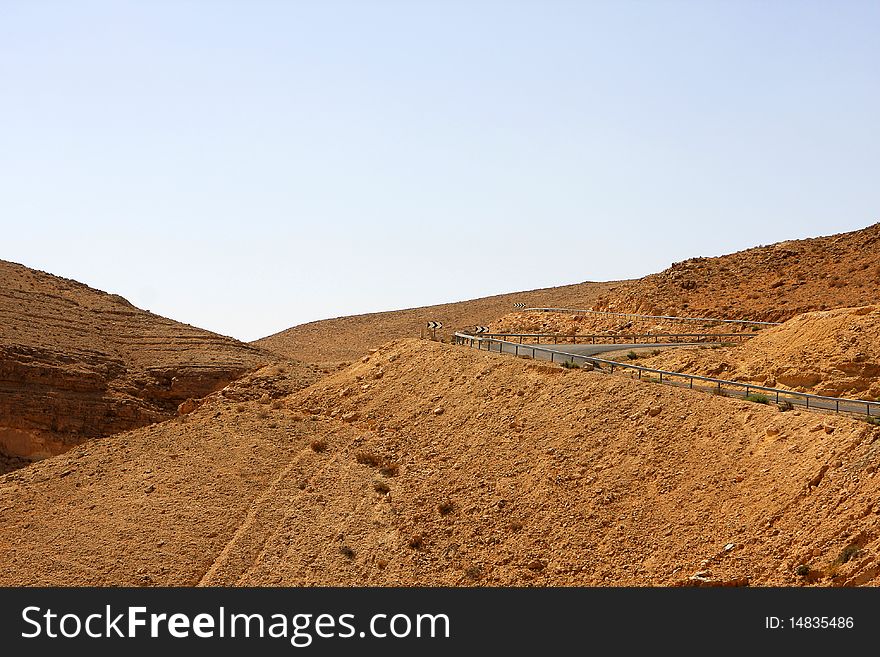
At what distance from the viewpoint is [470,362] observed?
109ft

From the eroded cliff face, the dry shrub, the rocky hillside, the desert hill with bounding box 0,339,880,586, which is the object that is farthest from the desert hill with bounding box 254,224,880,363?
the dry shrub

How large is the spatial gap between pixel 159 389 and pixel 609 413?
822 inches

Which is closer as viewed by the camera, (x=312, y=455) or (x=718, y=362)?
(x=718, y=362)

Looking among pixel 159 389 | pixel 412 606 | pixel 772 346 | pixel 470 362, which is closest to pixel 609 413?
pixel 772 346

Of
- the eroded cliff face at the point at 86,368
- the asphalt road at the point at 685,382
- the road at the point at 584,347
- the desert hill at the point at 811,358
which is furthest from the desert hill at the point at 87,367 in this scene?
the desert hill at the point at 811,358

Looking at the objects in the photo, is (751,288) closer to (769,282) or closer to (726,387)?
(769,282)

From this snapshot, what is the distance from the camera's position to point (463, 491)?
26328 millimetres

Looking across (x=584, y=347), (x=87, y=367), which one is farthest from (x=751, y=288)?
(x=87, y=367)

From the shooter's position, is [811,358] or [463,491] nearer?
[463,491]

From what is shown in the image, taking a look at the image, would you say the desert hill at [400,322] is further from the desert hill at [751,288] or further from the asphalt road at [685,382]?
the asphalt road at [685,382]

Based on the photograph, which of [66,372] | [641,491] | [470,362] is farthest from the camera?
[66,372]

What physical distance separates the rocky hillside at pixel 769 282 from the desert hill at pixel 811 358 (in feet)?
40.0

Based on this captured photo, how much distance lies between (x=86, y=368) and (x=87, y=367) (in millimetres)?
129

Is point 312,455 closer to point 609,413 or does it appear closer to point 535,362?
point 535,362
